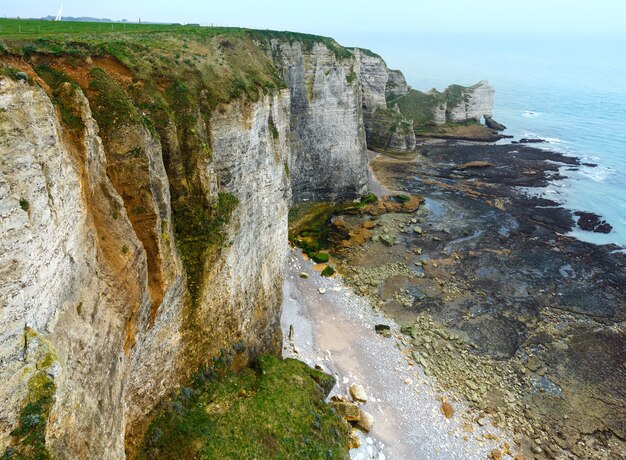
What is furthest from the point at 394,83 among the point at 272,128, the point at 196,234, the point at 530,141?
the point at 196,234

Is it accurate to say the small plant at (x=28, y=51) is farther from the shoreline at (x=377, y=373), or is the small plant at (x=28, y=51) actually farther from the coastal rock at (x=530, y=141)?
the coastal rock at (x=530, y=141)

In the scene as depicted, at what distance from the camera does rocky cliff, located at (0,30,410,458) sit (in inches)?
302

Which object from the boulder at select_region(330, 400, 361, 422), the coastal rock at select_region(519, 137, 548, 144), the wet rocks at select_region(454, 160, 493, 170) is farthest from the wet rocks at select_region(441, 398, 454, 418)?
the coastal rock at select_region(519, 137, 548, 144)

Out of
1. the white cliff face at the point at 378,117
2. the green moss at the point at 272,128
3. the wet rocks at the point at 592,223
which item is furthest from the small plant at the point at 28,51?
the white cliff face at the point at 378,117

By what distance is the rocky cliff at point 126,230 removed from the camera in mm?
7668

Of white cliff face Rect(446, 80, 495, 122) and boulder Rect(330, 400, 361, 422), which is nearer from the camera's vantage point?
boulder Rect(330, 400, 361, 422)

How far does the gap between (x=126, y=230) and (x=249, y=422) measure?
991cm

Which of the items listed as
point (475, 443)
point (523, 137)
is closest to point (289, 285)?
point (475, 443)

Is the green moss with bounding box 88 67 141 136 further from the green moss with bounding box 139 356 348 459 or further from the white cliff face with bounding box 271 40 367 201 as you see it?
the white cliff face with bounding box 271 40 367 201

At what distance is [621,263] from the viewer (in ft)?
127

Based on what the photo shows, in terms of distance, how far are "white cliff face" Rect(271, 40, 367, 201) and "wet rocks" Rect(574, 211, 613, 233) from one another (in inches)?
1044

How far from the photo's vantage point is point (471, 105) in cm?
8188

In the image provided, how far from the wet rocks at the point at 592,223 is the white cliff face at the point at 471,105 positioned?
129 ft

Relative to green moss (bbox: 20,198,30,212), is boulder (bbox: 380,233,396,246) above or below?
below
